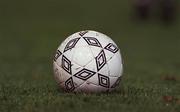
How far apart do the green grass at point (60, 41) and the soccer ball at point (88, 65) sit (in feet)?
0.69

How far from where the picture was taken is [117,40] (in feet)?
91.8

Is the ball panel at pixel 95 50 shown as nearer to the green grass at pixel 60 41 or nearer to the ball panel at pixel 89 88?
the ball panel at pixel 89 88

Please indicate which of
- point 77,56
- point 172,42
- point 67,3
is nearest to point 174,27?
point 172,42

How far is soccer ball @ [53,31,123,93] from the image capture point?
28.5ft

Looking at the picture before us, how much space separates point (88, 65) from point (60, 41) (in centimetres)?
1817

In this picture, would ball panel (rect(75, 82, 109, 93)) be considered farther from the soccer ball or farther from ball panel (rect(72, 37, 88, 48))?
ball panel (rect(72, 37, 88, 48))

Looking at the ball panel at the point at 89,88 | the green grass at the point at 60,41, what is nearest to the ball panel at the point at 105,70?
the ball panel at the point at 89,88

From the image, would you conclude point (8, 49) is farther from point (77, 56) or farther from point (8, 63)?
point (77, 56)

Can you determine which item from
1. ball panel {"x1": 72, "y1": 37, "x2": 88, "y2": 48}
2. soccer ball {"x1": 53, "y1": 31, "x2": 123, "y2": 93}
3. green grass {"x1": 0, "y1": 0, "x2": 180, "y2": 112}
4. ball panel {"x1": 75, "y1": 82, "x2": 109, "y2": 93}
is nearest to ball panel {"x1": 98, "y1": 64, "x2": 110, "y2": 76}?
soccer ball {"x1": 53, "y1": 31, "x2": 123, "y2": 93}

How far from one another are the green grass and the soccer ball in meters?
0.21

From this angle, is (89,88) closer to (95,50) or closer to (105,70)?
(105,70)

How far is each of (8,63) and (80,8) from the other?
2088 cm

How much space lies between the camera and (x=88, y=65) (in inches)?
341

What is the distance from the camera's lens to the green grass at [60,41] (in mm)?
7930
